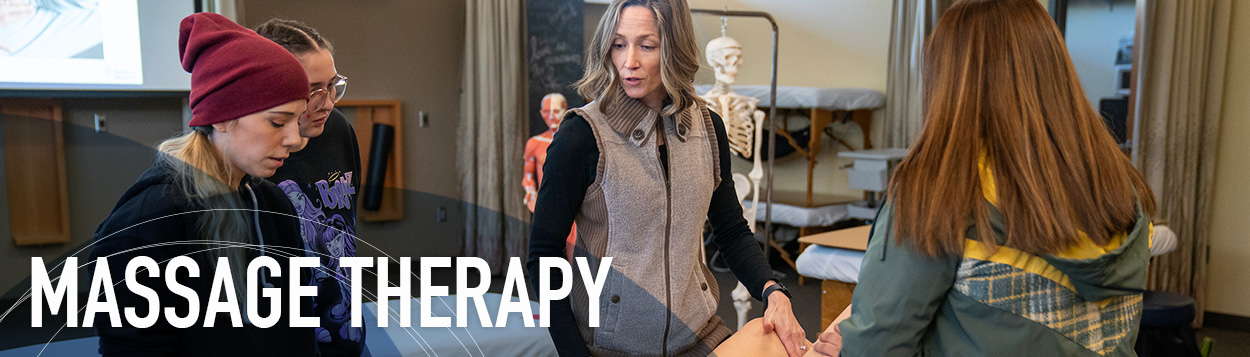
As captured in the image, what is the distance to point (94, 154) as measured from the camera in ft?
4.43

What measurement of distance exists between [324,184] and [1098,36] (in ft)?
17.0

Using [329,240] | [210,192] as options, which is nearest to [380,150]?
[329,240]

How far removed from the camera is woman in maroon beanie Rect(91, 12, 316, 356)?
0.78 m

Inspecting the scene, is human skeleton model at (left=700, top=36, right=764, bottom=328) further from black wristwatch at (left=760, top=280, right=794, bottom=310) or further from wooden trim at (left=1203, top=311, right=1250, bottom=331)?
black wristwatch at (left=760, top=280, right=794, bottom=310)

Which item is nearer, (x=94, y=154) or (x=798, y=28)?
(x=94, y=154)

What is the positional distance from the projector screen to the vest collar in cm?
214

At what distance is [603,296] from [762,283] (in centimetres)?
27

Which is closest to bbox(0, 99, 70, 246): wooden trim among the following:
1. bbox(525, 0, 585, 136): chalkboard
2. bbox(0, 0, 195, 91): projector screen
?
bbox(0, 0, 195, 91): projector screen

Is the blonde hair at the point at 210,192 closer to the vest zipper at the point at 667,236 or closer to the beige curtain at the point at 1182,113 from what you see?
the vest zipper at the point at 667,236

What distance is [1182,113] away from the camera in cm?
401

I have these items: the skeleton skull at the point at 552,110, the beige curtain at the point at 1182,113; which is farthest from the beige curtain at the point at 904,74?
the skeleton skull at the point at 552,110

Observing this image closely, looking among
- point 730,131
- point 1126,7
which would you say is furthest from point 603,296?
point 1126,7

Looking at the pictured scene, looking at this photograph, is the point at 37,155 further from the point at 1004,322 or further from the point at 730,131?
the point at 730,131

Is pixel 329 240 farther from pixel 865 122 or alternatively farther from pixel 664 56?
pixel 865 122
